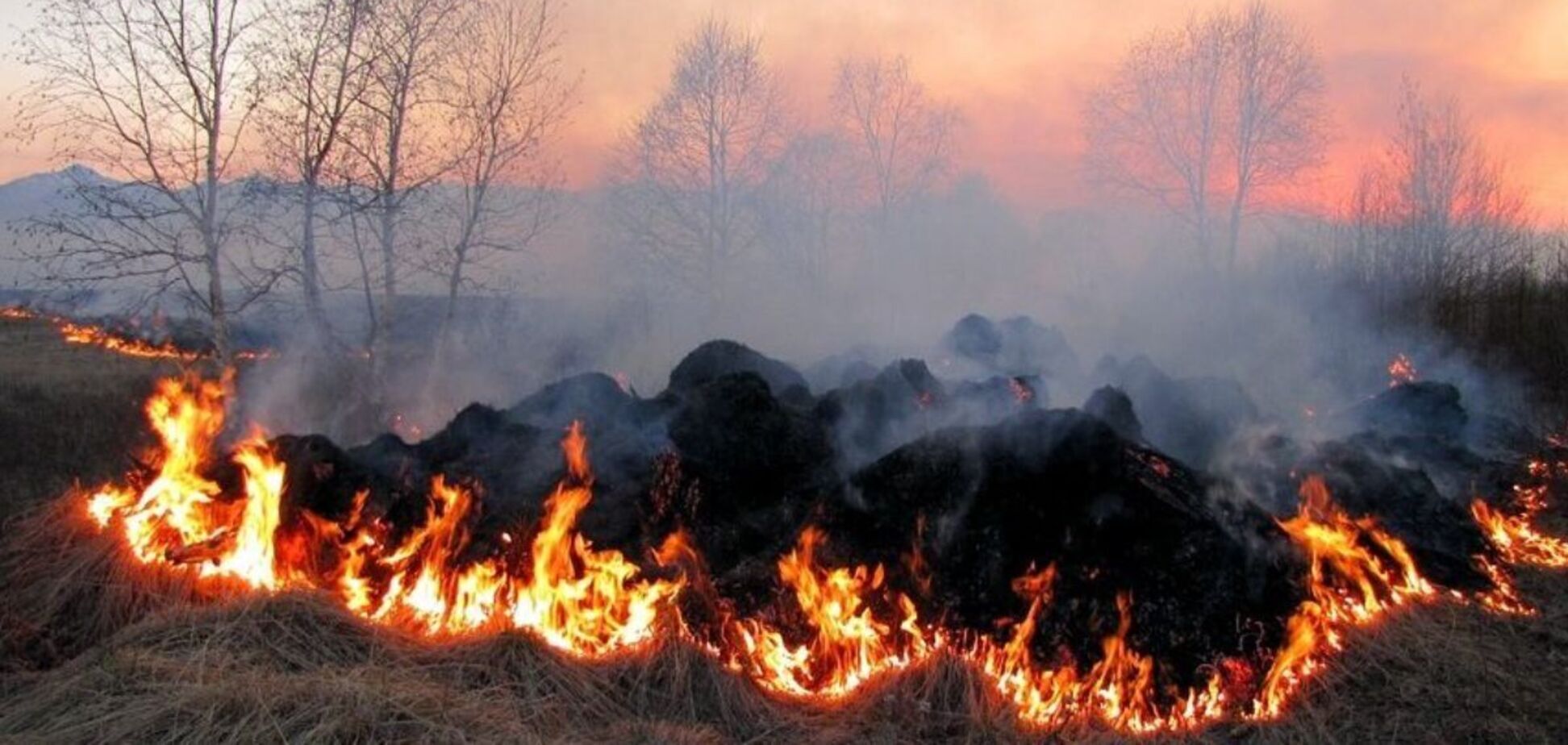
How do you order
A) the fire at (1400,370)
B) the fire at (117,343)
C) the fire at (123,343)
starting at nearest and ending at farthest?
the fire at (1400,370) < the fire at (123,343) < the fire at (117,343)

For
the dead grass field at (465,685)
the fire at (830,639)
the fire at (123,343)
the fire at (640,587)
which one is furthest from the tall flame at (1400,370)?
the fire at (123,343)

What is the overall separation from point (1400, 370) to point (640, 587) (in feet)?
37.6

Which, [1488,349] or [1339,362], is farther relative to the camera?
[1339,362]

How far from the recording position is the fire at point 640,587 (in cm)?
485

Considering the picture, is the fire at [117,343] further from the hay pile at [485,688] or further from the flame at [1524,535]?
the flame at [1524,535]

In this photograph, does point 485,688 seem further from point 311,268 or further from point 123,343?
point 123,343

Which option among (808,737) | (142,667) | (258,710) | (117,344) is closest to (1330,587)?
(808,737)

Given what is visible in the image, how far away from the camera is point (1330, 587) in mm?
5605

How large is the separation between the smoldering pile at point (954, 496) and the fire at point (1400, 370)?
4.64 metres

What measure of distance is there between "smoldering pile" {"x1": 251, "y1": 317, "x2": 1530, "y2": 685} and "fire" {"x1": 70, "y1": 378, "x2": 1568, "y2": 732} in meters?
0.08

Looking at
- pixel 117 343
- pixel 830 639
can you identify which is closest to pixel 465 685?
pixel 830 639

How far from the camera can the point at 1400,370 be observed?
12781 millimetres

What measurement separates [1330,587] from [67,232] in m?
12.6

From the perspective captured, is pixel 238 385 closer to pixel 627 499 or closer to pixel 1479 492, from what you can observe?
pixel 627 499
